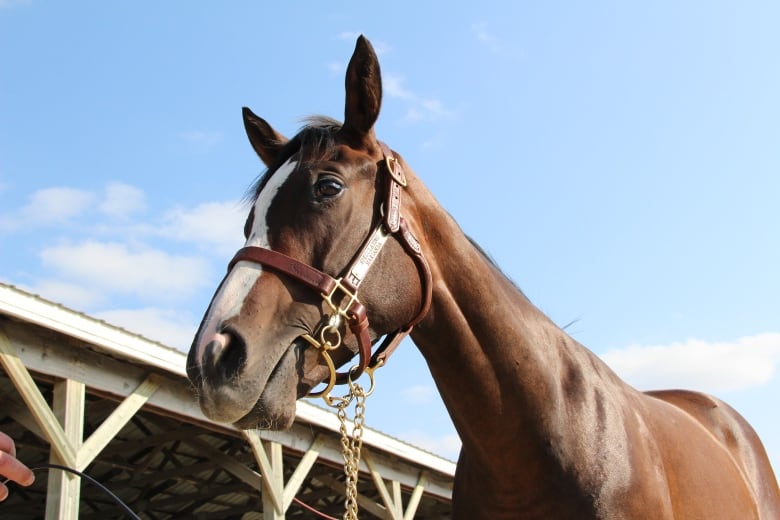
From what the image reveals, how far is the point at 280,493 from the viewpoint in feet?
26.1

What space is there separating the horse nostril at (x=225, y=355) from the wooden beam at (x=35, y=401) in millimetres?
4174

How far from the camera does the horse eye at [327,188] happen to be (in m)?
2.10

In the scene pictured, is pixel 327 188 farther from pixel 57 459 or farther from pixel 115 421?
pixel 115 421

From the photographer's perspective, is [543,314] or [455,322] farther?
[543,314]

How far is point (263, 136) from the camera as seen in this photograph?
2.66m

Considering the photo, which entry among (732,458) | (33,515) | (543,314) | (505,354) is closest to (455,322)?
(505,354)

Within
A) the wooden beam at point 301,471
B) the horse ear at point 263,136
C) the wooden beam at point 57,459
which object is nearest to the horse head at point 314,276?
the horse ear at point 263,136

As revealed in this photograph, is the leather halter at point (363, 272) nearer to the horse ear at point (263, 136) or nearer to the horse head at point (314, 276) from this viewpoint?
the horse head at point (314, 276)

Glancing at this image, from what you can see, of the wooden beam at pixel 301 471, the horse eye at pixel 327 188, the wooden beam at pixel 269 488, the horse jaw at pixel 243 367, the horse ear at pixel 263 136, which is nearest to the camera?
the horse jaw at pixel 243 367

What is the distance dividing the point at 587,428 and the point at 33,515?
41.0ft

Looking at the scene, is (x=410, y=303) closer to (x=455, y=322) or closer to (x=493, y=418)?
(x=455, y=322)

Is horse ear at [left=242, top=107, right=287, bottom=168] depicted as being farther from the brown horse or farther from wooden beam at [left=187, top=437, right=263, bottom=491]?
wooden beam at [left=187, top=437, right=263, bottom=491]

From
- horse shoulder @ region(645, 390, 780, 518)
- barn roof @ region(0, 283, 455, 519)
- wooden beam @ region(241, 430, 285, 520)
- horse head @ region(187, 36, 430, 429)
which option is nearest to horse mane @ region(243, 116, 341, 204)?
horse head @ region(187, 36, 430, 429)

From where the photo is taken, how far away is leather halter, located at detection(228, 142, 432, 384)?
1.94 meters
